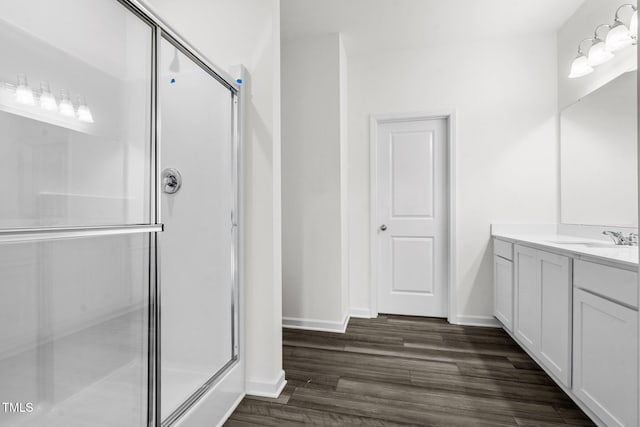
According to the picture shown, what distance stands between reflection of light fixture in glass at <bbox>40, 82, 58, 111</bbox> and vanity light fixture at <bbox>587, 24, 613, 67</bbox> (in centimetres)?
310

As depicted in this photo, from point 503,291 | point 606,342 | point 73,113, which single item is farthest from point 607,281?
point 73,113

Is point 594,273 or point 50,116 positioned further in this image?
point 594,273

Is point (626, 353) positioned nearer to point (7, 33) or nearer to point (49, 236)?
point (49, 236)

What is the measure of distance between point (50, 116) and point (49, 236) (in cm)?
45

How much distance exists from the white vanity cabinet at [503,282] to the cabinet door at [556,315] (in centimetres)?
49

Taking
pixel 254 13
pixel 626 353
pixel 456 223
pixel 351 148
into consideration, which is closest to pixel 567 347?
pixel 626 353

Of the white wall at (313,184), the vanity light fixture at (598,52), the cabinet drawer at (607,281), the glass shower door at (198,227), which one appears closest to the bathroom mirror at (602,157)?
the vanity light fixture at (598,52)

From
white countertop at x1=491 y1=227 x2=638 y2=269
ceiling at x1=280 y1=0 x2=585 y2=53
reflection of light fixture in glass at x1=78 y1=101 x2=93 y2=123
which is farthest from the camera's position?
ceiling at x1=280 y1=0 x2=585 y2=53

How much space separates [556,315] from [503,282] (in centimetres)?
82

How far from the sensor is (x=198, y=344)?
1.71 metres

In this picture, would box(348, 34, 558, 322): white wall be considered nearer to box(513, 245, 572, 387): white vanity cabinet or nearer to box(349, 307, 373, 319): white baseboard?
box(349, 307, 373, 319): white baseboard

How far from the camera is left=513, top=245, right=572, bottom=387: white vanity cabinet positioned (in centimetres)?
172

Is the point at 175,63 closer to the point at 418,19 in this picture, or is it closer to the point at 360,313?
the point at 418,19

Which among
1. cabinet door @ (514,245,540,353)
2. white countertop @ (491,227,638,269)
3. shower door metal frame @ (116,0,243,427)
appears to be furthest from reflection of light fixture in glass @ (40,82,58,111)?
cabinet door @ (514,245,540,353)
